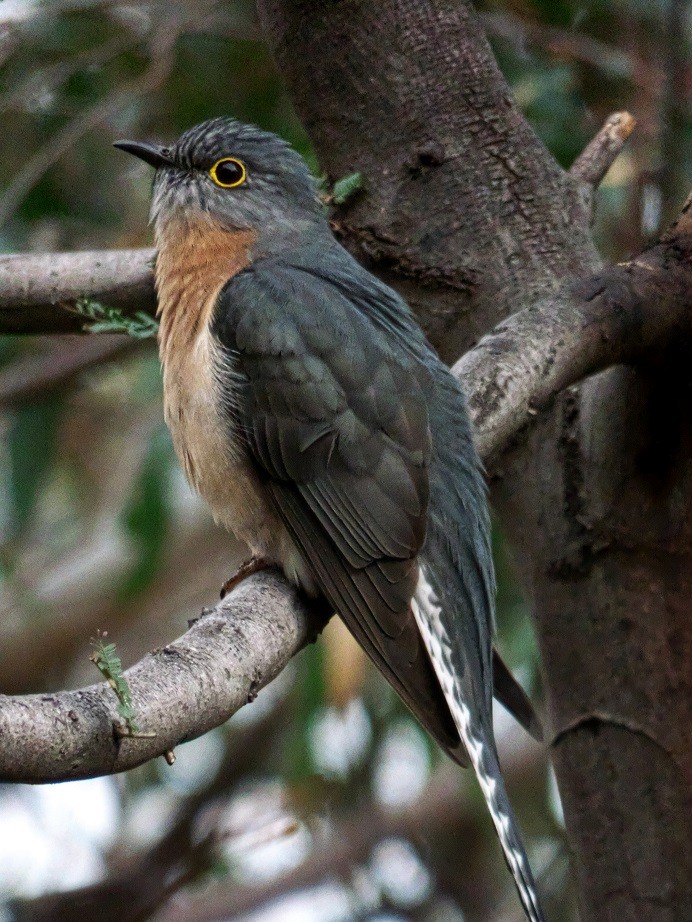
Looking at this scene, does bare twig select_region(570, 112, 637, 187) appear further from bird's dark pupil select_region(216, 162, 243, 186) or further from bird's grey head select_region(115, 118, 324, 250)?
bird's dark pupil select_region(216, 162, 243, 186)

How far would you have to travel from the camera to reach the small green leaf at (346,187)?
13.5 ft

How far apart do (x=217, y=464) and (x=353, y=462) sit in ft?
1.64

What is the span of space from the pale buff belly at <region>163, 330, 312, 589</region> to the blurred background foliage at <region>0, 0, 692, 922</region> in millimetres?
1259

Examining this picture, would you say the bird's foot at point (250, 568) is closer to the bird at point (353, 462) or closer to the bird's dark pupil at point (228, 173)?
the bird at point (353, 462)

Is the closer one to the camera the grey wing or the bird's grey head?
the grey wing

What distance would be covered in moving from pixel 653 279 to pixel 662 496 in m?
0.62

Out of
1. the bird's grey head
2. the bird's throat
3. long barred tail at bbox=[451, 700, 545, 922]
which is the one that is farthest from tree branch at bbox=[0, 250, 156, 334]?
long barred tail at bbox=[451, 700, 545, 922]

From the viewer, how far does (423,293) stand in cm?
415

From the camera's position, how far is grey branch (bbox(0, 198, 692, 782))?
2023 millimetres

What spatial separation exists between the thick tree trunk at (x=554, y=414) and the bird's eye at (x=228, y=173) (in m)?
0.42

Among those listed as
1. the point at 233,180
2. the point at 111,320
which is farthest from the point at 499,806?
the point at 233,180

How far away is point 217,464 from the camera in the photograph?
381cm

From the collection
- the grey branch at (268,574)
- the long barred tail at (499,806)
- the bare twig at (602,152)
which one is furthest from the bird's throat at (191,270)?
the long barred tail at (499,806)

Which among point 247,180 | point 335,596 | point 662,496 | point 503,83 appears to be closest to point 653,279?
point 662,496
